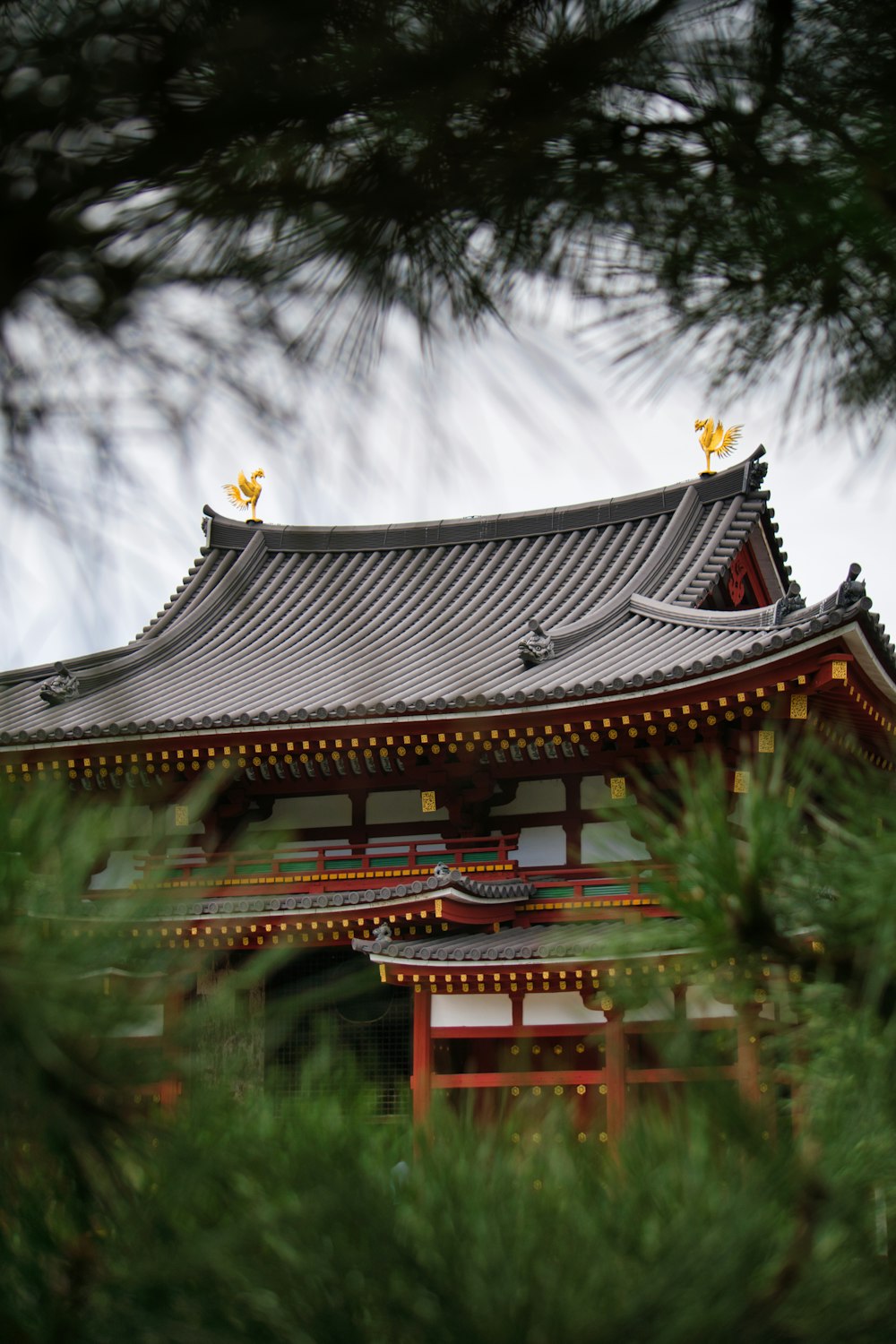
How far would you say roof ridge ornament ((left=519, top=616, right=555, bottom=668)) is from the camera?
10969 mm

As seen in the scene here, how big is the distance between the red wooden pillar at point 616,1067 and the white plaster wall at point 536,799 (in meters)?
1.90

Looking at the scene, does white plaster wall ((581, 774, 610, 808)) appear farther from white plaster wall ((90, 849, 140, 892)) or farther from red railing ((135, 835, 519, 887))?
white plaster wall ((90, 849, 140, 892))

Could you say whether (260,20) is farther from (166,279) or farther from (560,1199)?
(560,1199)

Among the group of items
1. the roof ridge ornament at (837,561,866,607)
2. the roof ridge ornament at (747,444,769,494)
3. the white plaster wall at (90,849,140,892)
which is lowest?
the white plaster wall at (90,849,140,892)

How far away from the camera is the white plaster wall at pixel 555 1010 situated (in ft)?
31.7

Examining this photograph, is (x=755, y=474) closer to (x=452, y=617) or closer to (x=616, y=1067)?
(x=452, y=617)

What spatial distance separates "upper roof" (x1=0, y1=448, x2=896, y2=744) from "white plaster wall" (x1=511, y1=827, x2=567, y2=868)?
116 cm

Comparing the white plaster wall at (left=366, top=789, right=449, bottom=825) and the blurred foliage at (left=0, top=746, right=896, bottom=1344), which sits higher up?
the white plaster wall at (left=366, top=789, right=449, bottom=825)

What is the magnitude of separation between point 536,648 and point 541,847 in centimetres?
167

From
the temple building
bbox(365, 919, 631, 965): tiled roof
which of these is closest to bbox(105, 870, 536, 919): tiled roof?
the temple building

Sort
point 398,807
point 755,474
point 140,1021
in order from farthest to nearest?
point 755,474 → point 398,807 → point 140,1021

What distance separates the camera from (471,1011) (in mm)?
9883

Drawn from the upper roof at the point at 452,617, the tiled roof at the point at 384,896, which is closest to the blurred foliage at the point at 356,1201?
the upper roof at the point at 452,617

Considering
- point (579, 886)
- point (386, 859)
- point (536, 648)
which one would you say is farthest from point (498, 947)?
point (536, 648)
